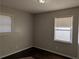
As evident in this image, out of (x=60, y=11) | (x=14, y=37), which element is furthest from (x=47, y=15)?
(x=14, y=37)

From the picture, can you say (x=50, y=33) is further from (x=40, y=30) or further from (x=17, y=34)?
(x=17, y=34)

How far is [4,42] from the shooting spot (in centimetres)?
350

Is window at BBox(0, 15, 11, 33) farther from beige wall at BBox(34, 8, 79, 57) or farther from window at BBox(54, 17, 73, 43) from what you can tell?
window at BBox(54, 17, 73, 43)

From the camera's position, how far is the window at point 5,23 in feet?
11.6

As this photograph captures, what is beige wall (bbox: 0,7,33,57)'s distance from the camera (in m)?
3.50

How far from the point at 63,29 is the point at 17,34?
2.55 m

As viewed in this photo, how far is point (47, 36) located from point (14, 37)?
193 centimetres

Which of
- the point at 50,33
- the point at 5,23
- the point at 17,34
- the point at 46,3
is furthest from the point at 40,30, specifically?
the point at 46,3

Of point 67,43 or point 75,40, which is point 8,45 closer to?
point 67,43

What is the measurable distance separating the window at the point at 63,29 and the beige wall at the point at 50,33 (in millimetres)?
202

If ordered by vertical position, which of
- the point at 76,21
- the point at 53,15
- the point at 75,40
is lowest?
the point at 75,40

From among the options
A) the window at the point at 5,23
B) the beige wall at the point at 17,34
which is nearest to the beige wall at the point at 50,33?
the beige wall at the point at 17,34

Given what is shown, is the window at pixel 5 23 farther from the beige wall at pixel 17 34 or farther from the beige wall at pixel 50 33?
the beige wall at pixel 50 33

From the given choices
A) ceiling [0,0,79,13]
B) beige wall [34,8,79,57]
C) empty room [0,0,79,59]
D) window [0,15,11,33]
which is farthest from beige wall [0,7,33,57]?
ceiling [0,0,79,13]
